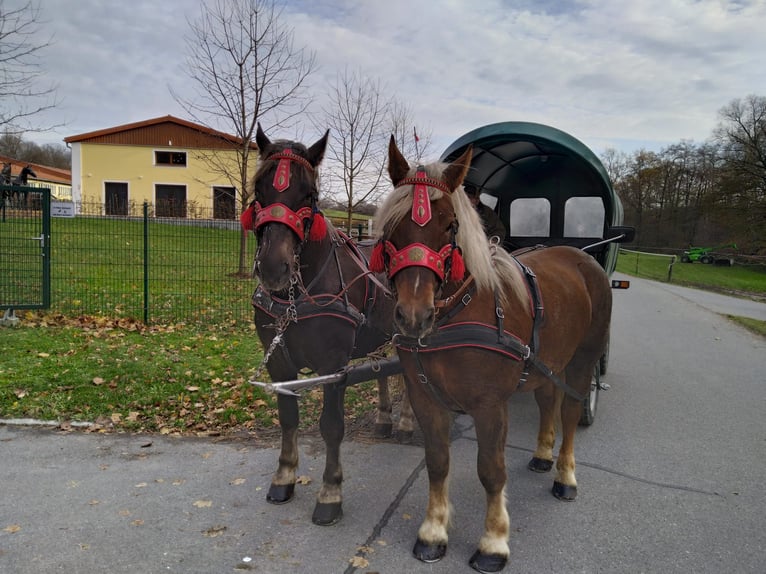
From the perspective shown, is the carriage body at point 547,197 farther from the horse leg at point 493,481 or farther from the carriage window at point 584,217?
the horse leg at point 493,481

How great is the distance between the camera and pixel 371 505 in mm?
3303

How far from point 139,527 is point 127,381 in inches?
109

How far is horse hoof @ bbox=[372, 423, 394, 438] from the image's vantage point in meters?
4.48

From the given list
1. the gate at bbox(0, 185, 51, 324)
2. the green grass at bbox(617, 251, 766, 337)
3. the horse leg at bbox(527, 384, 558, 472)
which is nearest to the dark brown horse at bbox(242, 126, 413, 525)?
the horse leg at bbox(527, 384, 558, 472)

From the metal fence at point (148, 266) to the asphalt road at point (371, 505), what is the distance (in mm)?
4418

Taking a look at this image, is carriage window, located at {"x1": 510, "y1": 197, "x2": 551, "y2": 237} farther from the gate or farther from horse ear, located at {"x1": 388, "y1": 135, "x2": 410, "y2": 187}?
the gate

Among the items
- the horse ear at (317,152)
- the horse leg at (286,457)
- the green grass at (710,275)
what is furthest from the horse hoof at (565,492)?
the green grass at (710,275)

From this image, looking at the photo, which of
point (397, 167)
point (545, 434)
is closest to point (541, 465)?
point (545, 434)

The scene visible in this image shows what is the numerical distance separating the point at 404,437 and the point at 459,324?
2.25m

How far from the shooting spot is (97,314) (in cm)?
816

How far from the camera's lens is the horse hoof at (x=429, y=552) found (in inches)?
107

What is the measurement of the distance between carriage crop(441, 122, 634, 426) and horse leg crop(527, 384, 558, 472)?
121 cm

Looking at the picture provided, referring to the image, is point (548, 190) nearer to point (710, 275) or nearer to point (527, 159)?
point (527, 159)

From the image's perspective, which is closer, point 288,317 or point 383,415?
point 288,317
